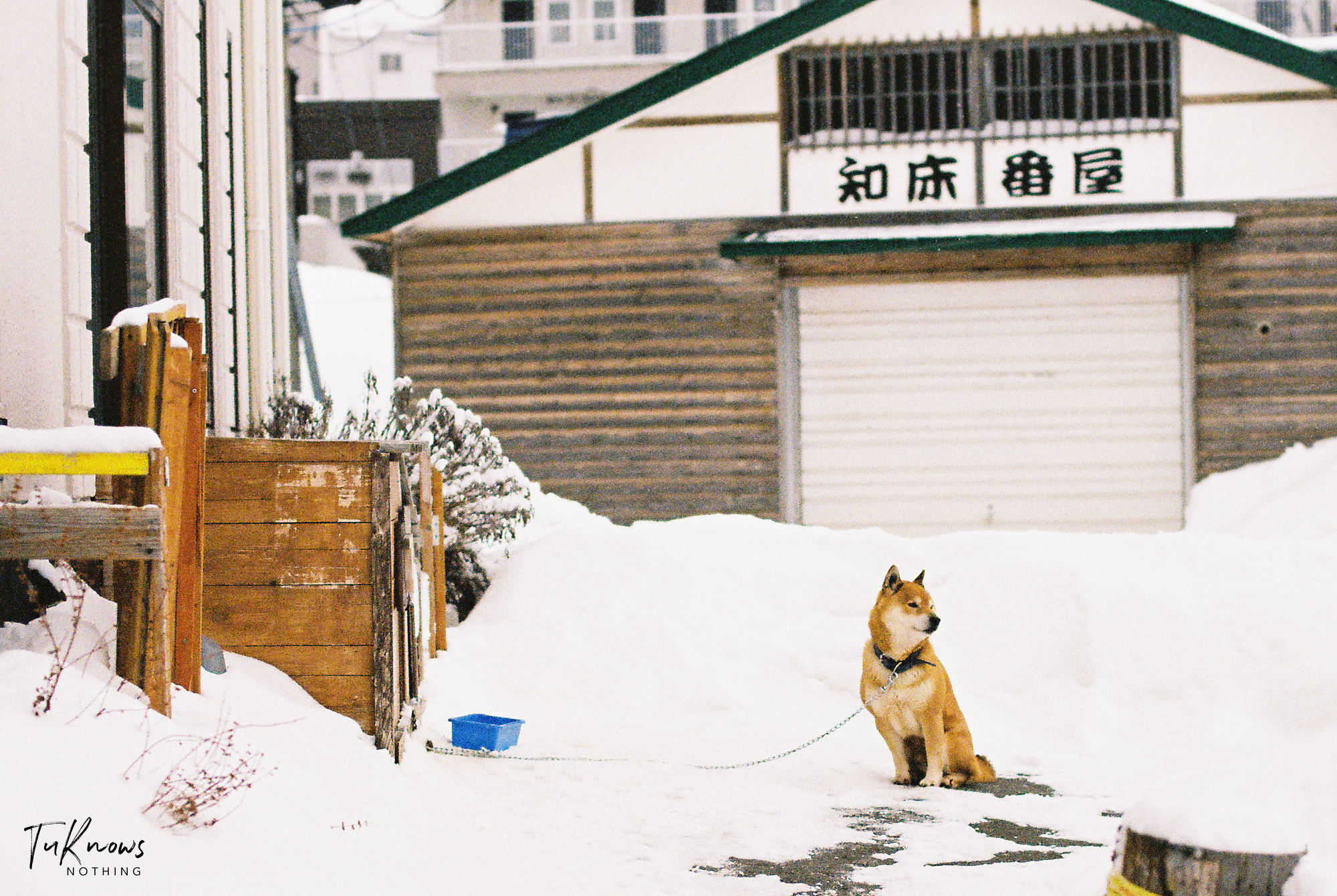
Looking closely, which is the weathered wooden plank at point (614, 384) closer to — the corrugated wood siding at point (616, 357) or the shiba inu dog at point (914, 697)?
the corrugated wood siding at point (616, 357)

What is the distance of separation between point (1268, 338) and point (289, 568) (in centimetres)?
1249

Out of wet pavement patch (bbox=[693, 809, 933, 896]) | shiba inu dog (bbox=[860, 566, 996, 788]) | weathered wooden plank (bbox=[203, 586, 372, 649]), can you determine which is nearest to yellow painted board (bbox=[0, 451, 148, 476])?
weathered wooden plank (bbox=[203, 586, 372, 649])

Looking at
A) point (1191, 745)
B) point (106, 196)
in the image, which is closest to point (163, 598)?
point (106, 196)

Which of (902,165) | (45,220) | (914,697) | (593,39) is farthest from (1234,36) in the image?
(593,39)

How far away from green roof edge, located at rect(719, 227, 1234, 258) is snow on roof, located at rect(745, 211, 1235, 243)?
0.10 feet

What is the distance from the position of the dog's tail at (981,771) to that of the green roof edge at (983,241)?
29.1 feet

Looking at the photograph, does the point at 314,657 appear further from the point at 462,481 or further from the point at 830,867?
the point at 462,481

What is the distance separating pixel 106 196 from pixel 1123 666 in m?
6.59

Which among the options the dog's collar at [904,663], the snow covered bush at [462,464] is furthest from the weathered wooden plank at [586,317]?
the dog's collar at [904,663]

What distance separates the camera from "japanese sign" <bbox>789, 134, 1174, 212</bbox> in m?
15.1

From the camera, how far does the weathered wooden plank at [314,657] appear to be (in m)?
6.02

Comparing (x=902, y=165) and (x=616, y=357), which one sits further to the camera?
(x=616, y=357)

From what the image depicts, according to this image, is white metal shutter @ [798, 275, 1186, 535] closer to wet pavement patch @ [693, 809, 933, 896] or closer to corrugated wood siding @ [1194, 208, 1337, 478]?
corrugated wood siding @ [1194, 208, 1337, 478]

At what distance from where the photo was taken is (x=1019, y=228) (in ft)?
48.6
